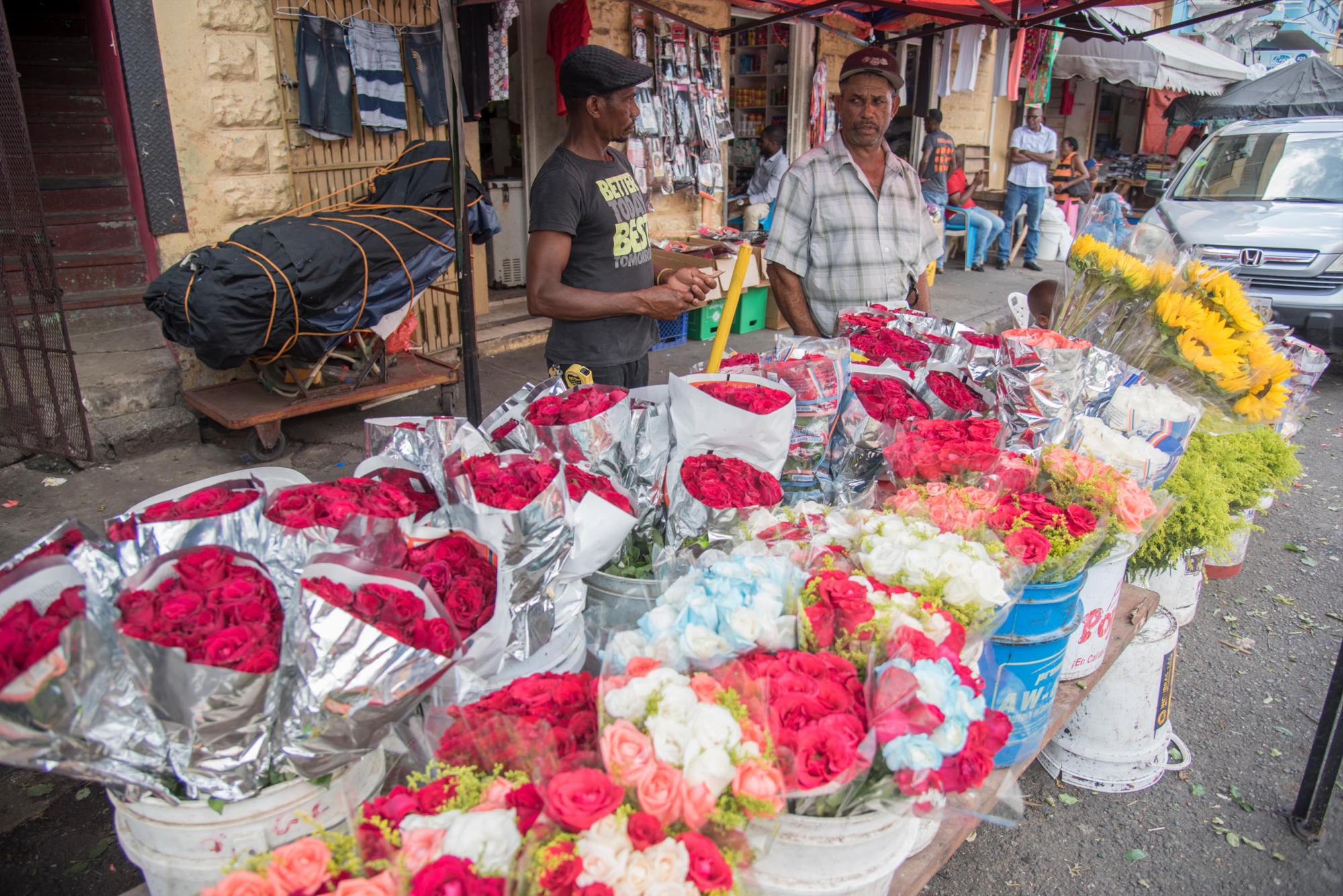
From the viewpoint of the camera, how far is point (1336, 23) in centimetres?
2288

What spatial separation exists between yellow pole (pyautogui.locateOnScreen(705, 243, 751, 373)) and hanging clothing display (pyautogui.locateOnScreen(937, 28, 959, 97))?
917 centimetres

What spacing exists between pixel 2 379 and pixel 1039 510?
4.79 meters

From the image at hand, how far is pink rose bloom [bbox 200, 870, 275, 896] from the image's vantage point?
3.30 ft

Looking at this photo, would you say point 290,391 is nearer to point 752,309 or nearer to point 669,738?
point 669,738

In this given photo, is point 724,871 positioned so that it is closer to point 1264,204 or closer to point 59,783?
point 59,783

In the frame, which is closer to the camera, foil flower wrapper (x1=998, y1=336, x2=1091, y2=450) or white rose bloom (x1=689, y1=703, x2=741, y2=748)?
white rose bloom (x1=689, y1=703, x2=741, y2=748)

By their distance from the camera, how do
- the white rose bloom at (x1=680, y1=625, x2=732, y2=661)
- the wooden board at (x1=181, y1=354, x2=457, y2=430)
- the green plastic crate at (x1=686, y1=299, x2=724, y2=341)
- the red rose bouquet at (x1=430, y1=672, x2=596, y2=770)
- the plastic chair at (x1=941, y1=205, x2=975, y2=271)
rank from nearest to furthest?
1. the red rose bouquet at (x1=430, y1=672, x2=596, y2=770)
2. the white rose bloom at (x1=680, y1=625, x2=732, y2=661)
3. the wooden board at (x1=181, y1=354, x2=457, y2=430)
4. the green plastic crate at (x1=686, y1=299, x2=724, y2=341)
5. the plastic chair at (x1=941, y1=205, x2=975, y2=271)

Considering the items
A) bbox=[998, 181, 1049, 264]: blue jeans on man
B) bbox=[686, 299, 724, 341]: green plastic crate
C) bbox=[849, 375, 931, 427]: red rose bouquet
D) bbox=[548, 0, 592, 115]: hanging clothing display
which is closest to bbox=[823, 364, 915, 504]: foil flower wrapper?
bbox=[849, 375, 931, 427]: red rose bouquet

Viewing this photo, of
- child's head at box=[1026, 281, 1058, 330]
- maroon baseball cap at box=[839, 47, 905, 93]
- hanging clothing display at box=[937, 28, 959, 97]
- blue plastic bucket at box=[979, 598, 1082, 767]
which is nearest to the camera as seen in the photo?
blue plastic bucket at box=[979, 598, 1082, 767]

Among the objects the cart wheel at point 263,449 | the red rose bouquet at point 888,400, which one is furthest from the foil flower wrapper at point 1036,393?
the cart wheel at point 263,449

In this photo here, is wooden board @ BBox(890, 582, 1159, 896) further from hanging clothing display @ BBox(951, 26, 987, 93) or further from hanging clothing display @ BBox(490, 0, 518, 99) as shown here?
hanging clothing display @ BBox(951, 26, 987, 93)

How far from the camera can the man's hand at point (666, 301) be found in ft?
9.14

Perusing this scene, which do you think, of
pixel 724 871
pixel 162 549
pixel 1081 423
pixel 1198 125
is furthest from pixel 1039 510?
Result: pixel 1198 125

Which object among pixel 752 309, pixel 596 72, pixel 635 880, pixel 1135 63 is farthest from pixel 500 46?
pixel 1135 63
